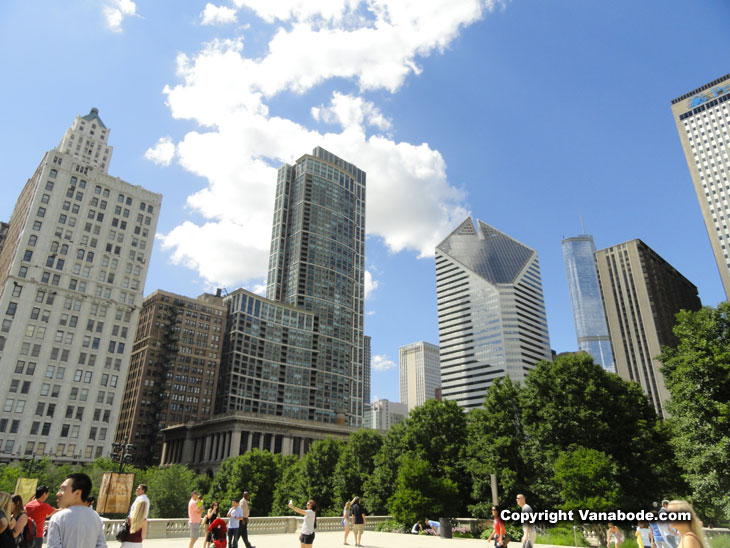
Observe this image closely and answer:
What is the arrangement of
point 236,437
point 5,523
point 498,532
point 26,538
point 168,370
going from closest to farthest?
point 5,523 < point 26,538 < point 498,532 < point 236,437 < point 168,370

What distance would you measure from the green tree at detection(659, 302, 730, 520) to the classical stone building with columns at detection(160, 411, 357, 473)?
92263 mm

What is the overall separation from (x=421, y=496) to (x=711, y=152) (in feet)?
507

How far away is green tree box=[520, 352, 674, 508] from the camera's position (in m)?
35.4

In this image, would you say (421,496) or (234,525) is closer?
(234,525)

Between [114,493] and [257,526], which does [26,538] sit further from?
[114,493]

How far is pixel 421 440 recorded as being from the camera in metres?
47.2

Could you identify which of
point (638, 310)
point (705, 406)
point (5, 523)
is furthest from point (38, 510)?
point (638, 310)

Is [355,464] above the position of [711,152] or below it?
below

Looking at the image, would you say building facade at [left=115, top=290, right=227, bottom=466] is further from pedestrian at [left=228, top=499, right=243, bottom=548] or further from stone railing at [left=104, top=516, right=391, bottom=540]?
pedestrian at [left=228, top=499, right=243, bottom=548]

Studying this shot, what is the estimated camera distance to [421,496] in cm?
3650

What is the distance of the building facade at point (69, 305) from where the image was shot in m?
85.8

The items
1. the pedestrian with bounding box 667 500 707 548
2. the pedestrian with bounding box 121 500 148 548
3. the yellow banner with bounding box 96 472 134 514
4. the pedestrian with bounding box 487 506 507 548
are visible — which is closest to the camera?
the pedestrian with bounding box 667 500 707 548

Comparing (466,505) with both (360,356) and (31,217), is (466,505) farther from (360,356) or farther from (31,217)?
(360,356)

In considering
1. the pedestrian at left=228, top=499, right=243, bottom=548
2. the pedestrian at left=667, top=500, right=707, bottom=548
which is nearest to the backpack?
the pedestrian at left=228, top=499, right=243, bottom=548
